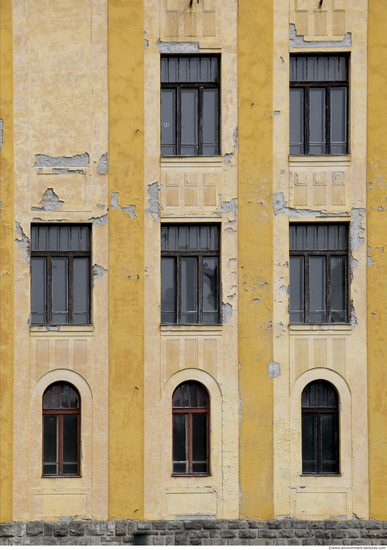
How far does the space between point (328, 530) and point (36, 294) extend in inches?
306

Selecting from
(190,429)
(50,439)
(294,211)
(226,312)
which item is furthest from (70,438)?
(294,211)

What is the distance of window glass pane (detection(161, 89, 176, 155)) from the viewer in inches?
509

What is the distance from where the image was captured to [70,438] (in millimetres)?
12492

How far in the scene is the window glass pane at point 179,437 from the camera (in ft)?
41.1

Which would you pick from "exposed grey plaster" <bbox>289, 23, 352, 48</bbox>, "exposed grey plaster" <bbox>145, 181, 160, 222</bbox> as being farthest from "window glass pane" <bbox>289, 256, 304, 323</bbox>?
"exposed grey plaster" <bbox>289, 23, 352, 48</bbox>

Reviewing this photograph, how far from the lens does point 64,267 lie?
42.0ft

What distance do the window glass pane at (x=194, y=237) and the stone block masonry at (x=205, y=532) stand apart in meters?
5.64

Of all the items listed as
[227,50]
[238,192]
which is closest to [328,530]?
[238,192]

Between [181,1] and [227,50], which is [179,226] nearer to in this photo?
[227,50]

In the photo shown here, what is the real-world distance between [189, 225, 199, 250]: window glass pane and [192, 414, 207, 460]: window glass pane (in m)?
3.56

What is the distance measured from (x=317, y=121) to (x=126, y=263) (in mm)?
5145

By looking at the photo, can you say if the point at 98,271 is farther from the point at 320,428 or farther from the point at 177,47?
the point at 320,428

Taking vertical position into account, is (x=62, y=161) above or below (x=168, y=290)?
above

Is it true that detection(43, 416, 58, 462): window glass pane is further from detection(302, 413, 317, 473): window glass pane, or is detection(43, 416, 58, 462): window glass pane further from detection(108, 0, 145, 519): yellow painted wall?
detection(302, 413, 317, 473): window glass pane
